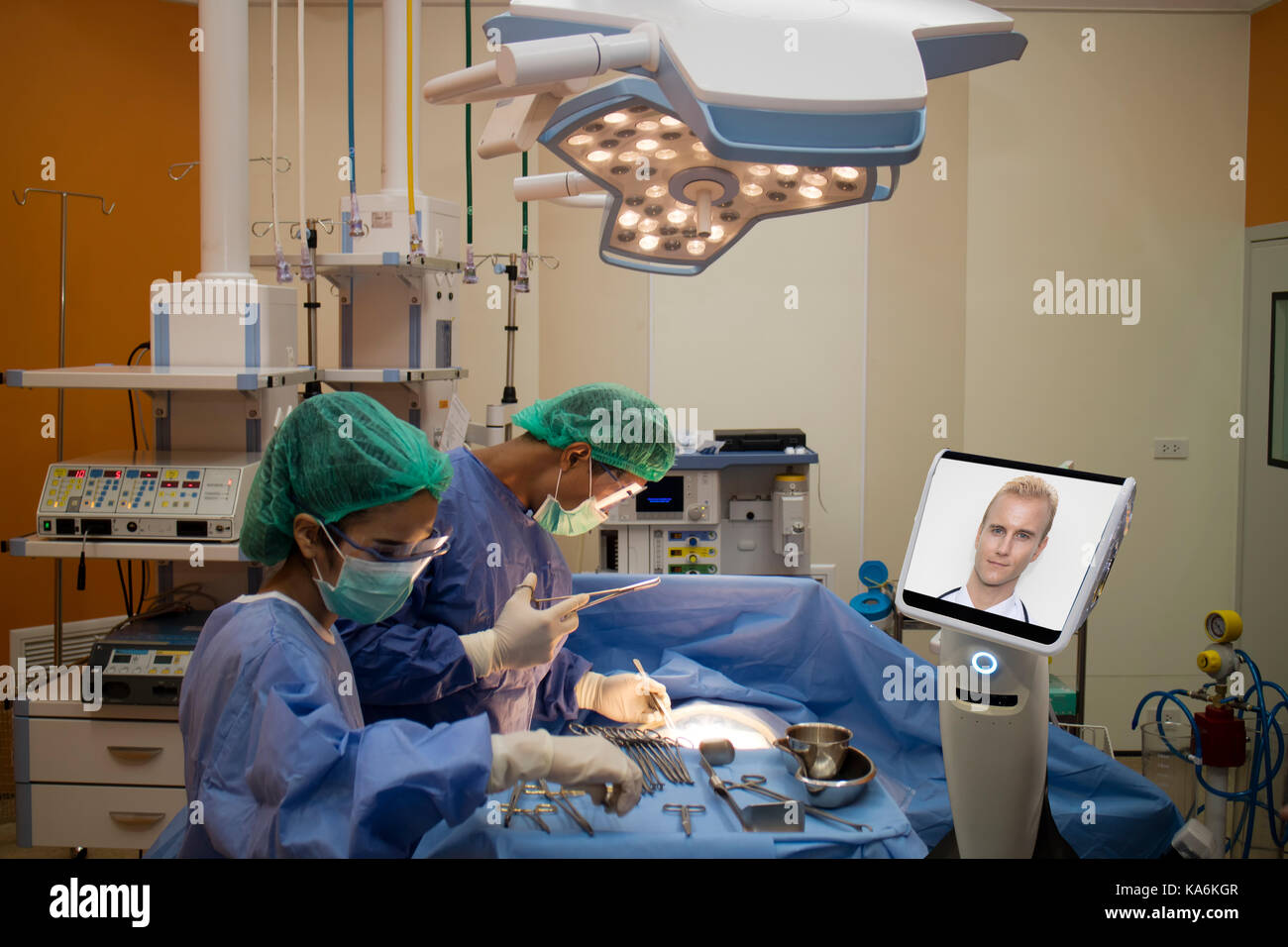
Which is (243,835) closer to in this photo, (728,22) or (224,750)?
(224,750)

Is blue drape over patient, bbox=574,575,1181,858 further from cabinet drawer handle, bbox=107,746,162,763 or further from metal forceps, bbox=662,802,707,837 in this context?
cabinet drawer handle, bbox=107,746,162,763

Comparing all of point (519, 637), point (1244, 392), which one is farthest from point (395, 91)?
point (1244, 392)

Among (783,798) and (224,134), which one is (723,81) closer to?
(783,798)

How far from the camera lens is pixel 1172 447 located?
4160 mm

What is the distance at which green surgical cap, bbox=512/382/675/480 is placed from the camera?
2006 mm

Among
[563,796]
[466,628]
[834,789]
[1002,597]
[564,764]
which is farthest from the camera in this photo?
[466,628]

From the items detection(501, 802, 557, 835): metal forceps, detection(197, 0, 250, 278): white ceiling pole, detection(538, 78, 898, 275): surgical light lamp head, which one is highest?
detection(197, 0, 250, 278): white ceiling pole

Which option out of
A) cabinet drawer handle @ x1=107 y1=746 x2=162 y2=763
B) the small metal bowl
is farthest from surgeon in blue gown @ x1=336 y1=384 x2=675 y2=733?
cabinet drawer handle @ x1=107 y1=746 x2=162 y2=763

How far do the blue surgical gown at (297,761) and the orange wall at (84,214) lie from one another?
2.80 metres

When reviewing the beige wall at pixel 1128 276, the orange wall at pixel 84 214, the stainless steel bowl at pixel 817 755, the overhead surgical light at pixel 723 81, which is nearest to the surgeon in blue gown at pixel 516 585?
the stainless steel bowl at pixel 817 755

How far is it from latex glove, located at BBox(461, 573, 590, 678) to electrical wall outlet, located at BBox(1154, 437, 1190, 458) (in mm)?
3354

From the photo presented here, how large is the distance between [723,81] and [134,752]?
7.82 feet

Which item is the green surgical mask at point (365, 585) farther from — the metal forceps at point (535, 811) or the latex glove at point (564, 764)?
the metal forceps at point (535, 811)
